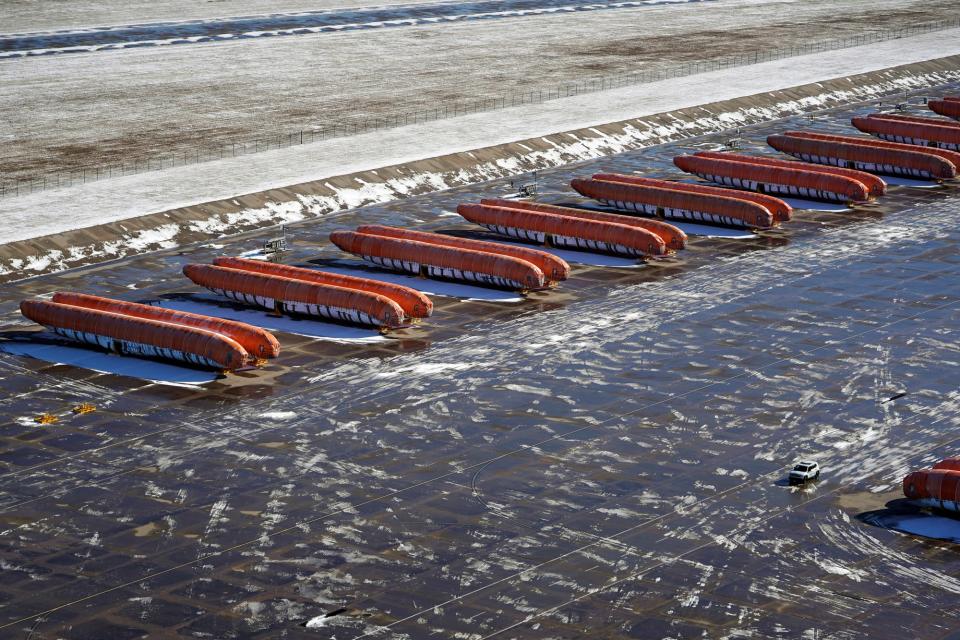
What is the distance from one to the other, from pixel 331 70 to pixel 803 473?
9661cm

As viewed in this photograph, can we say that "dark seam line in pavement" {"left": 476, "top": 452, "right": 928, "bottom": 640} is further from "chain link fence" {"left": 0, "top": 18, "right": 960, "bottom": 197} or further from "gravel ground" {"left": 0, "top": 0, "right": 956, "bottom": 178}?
"gravel ground" {"left": 0, "top": 0, "right": 956, "bottom": 178}

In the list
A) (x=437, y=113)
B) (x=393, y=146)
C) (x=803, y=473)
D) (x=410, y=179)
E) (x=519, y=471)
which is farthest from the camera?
(x=437, y=113)

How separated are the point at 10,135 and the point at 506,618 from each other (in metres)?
79.3

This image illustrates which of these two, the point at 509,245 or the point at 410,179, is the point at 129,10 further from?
the point at 509,245

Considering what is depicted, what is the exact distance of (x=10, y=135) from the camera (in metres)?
111

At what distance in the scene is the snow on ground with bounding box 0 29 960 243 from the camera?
3519 inches

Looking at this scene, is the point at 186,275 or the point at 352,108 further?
the point at 352,108

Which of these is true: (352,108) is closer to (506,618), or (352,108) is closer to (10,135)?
(10,135)

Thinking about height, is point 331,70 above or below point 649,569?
above

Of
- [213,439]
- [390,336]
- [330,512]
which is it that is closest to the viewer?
[330,512]

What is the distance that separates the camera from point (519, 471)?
53188mm

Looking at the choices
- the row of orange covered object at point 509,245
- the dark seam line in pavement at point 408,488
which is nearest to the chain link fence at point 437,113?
the row of orange covered object at point 509,245

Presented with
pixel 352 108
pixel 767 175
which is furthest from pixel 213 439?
pixel 352 108

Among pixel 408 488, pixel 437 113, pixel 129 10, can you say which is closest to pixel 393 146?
pixel 437 113
